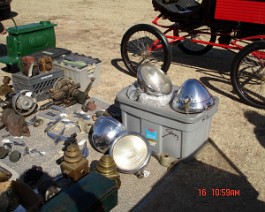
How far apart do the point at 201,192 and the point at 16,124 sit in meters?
2.39

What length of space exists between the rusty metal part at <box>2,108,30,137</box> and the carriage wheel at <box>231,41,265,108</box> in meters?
2.95

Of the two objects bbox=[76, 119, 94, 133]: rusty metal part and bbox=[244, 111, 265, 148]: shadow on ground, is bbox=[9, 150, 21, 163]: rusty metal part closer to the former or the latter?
bbox=[76, 119, 94, 133]: rusty metal part

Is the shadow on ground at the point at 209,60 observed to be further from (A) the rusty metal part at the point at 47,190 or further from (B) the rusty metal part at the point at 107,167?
(A) the rusty metal part at the point at 47,190

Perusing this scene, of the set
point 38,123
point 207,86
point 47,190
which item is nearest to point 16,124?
point 38,123

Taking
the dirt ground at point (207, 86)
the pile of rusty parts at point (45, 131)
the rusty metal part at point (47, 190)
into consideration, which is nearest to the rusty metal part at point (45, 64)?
the pile of rusty parts at point (45, 131)

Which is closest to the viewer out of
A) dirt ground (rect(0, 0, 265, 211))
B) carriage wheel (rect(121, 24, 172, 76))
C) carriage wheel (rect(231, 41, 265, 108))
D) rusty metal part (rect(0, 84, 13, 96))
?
dirt ground (rect(0, 0, 265, 211))

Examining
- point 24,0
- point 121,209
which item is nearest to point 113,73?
point 121,209

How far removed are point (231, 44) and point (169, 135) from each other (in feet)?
8.16

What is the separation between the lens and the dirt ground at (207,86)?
327cm

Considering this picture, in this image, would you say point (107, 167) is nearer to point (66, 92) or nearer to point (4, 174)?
point (4, 174)

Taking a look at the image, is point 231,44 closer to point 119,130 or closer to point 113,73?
point 113,73
